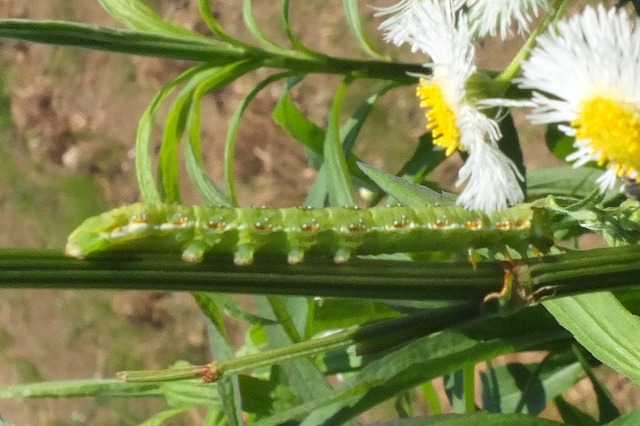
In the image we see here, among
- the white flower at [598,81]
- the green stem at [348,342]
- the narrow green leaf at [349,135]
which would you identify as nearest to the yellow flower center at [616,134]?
the white flower at [598,81]

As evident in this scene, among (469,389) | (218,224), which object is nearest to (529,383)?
(469,389)

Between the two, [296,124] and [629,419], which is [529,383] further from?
[296,124]

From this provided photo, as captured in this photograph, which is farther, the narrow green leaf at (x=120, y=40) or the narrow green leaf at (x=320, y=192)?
the narrow green leaf at (x=320, y=192)

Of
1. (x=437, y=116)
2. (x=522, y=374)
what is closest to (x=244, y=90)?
(x=522, y=374)

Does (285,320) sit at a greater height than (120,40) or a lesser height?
lesser

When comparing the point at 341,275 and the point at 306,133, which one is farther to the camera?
the point at 306,133

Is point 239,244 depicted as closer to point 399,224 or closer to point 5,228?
point 399,224

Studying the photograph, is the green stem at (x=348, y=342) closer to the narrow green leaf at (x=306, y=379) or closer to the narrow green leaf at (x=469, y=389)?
the narrow green leaf at (x=306, y=379)
